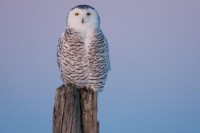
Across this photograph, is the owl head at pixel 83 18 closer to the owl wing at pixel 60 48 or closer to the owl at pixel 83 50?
the owl at pixel 83 50

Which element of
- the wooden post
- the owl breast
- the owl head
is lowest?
the wooden post

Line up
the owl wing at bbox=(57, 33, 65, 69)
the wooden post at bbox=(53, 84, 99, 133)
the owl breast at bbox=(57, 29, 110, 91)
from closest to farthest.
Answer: the wooden post at bbox=(53, 84, 99, 133) < the owl breast at bbox=(57, 29, 110, 91) < the owl wing at bbox=(57, 33, 65, 69)

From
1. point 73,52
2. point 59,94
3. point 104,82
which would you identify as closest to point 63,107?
point 59,94

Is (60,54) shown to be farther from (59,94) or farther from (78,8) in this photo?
(59,94)

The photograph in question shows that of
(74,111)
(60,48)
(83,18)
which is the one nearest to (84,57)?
(60,48)

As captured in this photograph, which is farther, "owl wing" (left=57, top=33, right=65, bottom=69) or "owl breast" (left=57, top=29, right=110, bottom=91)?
"owl wing" (left=57, top=33, right=65, bottom=69)

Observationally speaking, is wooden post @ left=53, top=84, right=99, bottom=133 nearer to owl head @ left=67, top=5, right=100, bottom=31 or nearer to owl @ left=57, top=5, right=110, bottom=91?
owl @ left=57, top=5, right=110, bottom=91

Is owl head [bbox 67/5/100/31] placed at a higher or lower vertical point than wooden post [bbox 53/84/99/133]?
higher

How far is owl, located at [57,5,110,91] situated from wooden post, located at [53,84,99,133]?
1.33 meters

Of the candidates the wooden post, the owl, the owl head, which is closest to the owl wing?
the owl

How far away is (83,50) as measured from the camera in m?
5.18

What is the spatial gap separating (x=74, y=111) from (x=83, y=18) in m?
1.99

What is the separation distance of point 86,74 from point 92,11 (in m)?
0.90

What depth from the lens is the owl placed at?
17.0 feet
